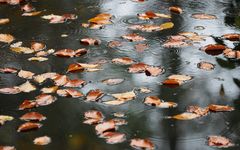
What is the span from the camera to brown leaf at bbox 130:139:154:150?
2.86 meters

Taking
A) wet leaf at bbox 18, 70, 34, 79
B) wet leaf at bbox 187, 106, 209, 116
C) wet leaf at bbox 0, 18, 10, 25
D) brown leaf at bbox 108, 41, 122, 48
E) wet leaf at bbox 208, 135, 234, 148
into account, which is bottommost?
wet leaf at bbox 208, 135, 234, 148

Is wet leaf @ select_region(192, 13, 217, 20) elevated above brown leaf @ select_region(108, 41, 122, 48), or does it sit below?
above

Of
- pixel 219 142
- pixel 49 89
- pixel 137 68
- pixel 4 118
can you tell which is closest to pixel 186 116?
pixel 219 142

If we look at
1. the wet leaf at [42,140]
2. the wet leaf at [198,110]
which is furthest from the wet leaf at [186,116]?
the wet leaf at [42,140]

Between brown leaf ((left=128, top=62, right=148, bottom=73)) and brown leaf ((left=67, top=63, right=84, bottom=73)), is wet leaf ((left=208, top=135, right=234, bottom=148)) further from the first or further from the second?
brown leaf ((left=67, top=63, right=84, bottom=73))

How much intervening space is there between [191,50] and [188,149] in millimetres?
1565

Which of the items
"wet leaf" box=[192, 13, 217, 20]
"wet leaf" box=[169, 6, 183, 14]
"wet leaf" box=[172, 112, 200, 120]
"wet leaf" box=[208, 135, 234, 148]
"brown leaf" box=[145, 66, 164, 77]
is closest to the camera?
"wet leaf" box=[208, 135, 234, 148]

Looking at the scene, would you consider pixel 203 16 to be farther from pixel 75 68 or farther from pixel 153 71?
pixel 75 68

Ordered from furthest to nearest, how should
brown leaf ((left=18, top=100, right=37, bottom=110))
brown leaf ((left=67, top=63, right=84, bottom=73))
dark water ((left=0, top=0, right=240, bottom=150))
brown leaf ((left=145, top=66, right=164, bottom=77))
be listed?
brown leaf ((left=67, top=63, right=84, bottom=73)), brown leaf ((left=145, top=66, right=164, bottom=77)), brown leaf ((left=18, top=100, right=37, bottom=110)), dark water ((left=0, top=0, right=240, bottom=150))

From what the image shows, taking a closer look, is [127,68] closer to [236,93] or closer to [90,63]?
[90,63]

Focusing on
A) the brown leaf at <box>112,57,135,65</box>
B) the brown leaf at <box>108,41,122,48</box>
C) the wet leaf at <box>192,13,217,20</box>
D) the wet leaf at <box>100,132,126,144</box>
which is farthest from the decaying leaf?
the wet leaf at <box>100,132,126,144</box>

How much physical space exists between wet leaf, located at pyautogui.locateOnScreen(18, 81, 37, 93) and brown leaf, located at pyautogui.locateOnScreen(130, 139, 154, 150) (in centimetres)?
108

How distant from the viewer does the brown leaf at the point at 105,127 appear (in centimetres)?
305

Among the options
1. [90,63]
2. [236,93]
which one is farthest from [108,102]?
[236,93]
